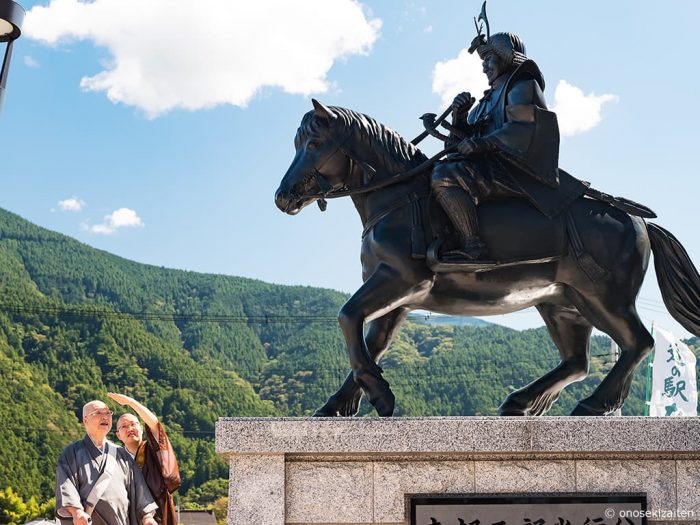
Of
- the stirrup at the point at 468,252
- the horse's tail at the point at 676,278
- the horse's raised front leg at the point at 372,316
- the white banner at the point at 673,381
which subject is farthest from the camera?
the white banner at the point at 673,381

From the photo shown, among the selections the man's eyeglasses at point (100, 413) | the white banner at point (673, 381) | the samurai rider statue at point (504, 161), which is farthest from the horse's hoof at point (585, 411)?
the white banner at point (673, 381)

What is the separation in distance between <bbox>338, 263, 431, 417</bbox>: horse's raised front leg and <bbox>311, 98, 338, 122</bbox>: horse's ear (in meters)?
0.96

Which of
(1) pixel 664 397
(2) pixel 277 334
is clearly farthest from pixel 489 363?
(1) pixel 664 397

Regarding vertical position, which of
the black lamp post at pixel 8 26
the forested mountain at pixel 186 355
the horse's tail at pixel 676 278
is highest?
the forested mountain at pixel 186 355

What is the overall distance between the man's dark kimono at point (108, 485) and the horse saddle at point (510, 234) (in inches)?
79.1

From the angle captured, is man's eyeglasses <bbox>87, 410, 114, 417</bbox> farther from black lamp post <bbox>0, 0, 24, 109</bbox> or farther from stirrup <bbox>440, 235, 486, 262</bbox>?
stirrup <bbox>440, 235, 486, 262</bbox>

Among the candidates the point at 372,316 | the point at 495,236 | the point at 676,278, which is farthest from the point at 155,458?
the point at 676,278

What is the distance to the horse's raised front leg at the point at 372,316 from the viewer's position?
4875mm

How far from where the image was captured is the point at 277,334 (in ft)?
222

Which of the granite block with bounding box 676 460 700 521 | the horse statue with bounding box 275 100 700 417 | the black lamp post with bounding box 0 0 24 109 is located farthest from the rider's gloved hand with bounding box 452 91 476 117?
the black lamp post with bounding box 0 0 24 109

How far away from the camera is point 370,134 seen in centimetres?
545

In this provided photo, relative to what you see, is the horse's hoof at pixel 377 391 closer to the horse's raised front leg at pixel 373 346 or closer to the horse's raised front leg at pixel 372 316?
the horse's raised front leg at pixel 372 316

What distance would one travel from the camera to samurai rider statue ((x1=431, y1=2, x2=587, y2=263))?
16.6 feet

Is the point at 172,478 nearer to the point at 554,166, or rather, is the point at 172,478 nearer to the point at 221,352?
the point at 554,166
